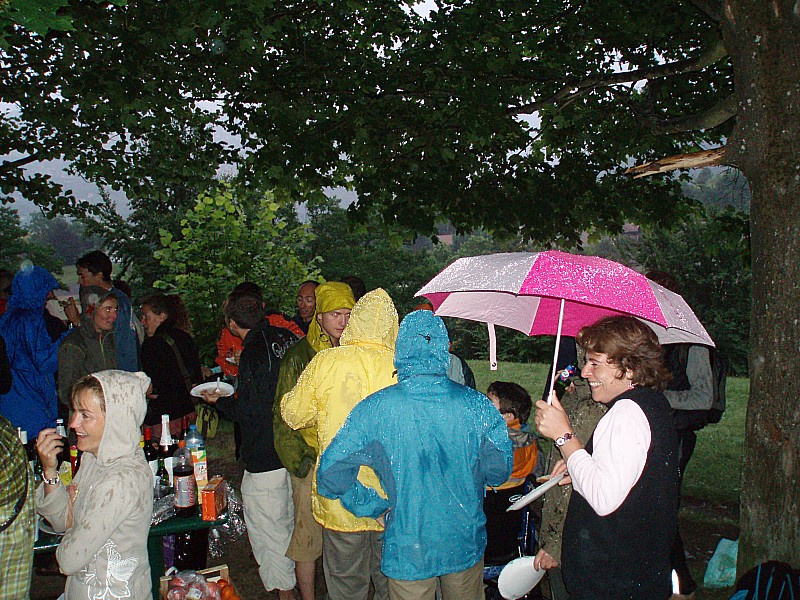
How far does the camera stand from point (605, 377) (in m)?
2.71

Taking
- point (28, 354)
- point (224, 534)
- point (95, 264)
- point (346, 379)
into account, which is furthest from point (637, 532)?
point (95, 264)

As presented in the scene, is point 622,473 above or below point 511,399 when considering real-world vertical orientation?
above

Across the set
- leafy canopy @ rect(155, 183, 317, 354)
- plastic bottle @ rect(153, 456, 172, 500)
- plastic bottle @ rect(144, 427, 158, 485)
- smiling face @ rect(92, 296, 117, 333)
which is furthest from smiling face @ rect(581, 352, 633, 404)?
leafy canopy @ rect(155, 183, 317, 354)

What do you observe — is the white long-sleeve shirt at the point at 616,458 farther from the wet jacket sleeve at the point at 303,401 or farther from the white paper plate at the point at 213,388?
the white paper plate at the point at 213,388

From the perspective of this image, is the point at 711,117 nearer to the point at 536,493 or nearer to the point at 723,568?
the point at 723,568

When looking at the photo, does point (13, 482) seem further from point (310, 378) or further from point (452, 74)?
point (452, 74)

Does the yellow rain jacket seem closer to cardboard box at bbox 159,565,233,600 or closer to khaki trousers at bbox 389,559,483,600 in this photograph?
khaki trousers at bbox 389,559,483,600

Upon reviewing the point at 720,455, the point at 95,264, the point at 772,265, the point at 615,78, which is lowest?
the point at 720,455

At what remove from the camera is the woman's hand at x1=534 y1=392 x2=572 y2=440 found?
273 cm

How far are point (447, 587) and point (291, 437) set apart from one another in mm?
1405

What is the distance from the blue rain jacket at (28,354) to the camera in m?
5.45

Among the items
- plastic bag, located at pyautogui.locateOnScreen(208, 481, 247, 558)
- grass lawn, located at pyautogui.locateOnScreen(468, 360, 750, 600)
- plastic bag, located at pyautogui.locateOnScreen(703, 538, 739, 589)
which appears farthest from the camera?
grass lawn, located at pyautogui.locateOnScreen(468, 360, 750, 600)

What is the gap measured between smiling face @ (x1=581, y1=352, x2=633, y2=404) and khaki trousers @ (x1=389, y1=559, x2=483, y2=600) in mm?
1005

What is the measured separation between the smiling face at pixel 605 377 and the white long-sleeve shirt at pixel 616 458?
6.0 inches
